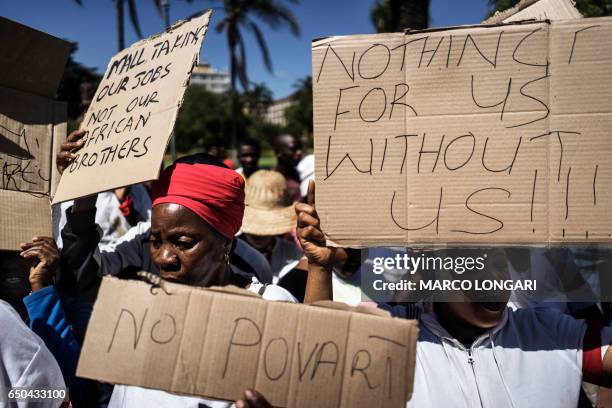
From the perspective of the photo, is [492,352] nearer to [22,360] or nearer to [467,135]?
[467,135]

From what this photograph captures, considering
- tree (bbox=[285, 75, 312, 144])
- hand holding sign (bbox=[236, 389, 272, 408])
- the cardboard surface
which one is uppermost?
tree (bbox=[285, 75, 312, 144])

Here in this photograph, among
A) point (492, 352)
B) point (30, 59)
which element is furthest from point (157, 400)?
point (30, 59)

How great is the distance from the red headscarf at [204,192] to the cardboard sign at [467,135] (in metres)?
0.46

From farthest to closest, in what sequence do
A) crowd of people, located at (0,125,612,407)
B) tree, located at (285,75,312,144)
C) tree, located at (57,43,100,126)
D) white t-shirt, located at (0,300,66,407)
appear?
tree, located at (285,75,312,144) → tree, located at (57,43,100,126) → crowd of people, located at (0,125,612,407) → white t-shirt, located at (0,300,66,407)

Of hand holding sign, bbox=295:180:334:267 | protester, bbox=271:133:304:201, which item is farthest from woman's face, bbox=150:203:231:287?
protester, bbox=271:133:304:201

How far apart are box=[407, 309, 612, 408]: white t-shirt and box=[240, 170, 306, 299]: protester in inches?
62.1

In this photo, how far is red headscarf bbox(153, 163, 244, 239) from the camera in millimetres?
1815

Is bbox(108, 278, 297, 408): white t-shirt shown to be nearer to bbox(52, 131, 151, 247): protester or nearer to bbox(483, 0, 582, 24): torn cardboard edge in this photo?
bbox(483, 0, 582, 24): torn cardboard edge

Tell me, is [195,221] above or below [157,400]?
above

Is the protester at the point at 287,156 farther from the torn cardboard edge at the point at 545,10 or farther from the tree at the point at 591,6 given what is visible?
the torn cardboard edge at the point at 545,10

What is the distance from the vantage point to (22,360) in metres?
1.62

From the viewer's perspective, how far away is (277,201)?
12.9 ft

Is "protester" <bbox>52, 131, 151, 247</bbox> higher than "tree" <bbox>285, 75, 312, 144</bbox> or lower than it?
lower

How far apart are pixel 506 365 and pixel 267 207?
7.85 ft
